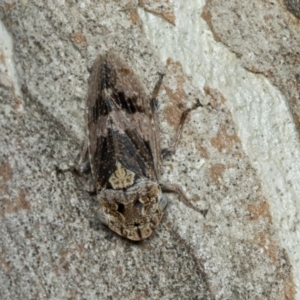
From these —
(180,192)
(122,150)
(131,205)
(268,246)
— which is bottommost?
(131,205)

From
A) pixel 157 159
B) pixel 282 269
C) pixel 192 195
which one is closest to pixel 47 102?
pixel 157 159

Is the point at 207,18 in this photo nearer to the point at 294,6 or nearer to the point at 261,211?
the point at 294,6

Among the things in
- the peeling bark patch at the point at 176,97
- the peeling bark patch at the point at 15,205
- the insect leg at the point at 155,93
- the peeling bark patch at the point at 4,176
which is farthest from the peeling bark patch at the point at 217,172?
the peeling bark patch at the point at 4,176

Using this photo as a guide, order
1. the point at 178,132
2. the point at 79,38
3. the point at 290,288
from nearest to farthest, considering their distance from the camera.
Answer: the point at 290,288, the point at 178,132, the point at 79,38

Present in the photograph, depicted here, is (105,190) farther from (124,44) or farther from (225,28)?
(225,28)

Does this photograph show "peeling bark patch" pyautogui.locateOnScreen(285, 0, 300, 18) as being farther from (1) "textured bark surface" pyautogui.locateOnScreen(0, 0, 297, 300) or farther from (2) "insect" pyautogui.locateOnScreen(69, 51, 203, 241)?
(2) "insect" pyautogui.locateOnScreen(69, 51, 203, 241)

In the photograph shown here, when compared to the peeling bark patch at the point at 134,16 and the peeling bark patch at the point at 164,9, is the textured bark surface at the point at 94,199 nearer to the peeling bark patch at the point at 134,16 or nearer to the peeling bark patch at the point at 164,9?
the peeling bark patch at the point at 134,16

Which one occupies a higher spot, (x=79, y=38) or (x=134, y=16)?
(x=134, y=16)

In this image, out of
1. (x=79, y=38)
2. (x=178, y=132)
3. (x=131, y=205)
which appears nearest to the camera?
(x=178, y=132)

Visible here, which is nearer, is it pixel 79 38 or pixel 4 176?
pixel 79 38

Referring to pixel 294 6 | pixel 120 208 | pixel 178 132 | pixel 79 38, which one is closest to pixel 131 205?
pixel 120 208
